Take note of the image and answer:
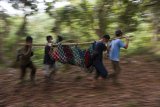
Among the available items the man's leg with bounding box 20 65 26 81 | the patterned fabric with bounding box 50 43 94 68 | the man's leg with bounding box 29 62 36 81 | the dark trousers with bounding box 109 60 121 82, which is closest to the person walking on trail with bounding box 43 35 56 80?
the patterned fabric with bounding box 50 43 94 68

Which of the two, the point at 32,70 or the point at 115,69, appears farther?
the point at 32,70

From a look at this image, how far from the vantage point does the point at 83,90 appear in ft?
33.8

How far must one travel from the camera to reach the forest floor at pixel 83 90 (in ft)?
31.2

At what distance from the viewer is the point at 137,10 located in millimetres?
13016

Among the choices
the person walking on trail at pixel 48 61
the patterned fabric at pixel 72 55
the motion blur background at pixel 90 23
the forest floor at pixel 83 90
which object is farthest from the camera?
the motion blur background at pixel 90 23

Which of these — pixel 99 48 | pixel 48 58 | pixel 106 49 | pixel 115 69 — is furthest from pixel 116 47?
pixel 48 58

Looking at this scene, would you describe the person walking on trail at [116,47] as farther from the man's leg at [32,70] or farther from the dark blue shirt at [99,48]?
the man's leg at [32,70]

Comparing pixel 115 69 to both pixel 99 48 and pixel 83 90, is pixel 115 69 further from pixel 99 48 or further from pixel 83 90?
pixel 83 90

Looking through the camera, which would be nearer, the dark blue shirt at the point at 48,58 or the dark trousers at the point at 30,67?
the dark blue shirt at the point at 48,58

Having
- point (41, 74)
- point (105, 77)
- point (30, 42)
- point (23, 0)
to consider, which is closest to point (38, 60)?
point (41, 74)

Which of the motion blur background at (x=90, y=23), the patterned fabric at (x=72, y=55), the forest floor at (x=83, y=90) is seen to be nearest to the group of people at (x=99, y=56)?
the patterned fabric at (x=72, y=55)

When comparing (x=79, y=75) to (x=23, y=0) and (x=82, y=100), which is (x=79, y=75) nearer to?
(x=82, y=100)

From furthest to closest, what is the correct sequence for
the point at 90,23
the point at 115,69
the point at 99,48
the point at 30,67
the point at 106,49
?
1. the point at 90,23
2. the point at 30,67
3. the point at 115,69
4. the point at 106,49
5. the point at 99,48

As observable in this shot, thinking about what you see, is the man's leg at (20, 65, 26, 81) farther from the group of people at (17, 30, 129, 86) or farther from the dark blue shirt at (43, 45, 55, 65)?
the dark blue shirt at (43, 45, 55, 65)
